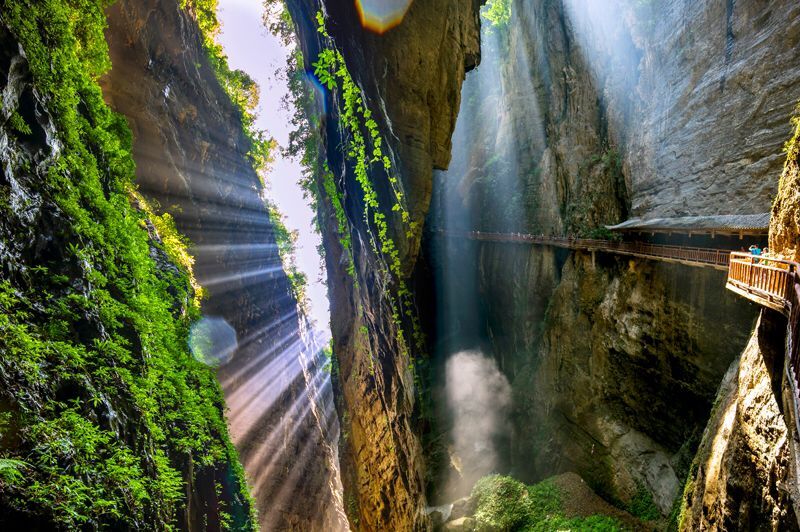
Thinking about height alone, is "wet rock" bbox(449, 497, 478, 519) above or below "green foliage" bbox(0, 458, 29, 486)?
below

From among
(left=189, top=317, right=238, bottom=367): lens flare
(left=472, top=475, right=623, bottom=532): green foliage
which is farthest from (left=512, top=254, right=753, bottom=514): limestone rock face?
(left=189, top=317, right=238, bottom=367): lens flare

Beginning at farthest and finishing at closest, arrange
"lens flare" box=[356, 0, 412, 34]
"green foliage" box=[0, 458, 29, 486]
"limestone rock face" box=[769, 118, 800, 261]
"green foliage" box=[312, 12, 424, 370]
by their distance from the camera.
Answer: "green foliage" box=[312, 12, 424, 370] → "lens flare" box=[356, 0, 412, 34] → "limestone rock face" box=[769, 118, 800, 261] → "green foliage" box=[0, 458, 29, 486]

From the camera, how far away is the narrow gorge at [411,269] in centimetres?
448

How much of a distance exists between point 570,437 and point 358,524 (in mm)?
9136

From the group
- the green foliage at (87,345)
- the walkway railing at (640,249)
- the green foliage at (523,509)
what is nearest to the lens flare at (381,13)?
the green foliage at (87,345)

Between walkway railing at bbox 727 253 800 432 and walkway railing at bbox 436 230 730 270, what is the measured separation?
232 centimetres

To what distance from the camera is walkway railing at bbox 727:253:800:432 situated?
3576 millimetres

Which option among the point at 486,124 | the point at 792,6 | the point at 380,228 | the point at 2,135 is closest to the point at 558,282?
the point at 380,228

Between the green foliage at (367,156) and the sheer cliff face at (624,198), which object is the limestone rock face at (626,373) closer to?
the sheer cliff face at (624,198)

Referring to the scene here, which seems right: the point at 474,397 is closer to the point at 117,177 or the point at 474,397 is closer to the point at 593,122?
the point at 593,122

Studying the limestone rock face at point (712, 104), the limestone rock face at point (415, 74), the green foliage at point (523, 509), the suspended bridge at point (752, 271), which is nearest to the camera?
the suspended bridge at point (752, 271)

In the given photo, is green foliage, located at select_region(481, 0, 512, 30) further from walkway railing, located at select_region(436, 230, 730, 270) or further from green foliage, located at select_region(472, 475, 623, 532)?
green foliage, located at select_region(472, 475, 623, 532)

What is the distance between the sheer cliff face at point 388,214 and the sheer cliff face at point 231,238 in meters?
6.52

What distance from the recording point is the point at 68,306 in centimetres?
441
